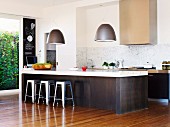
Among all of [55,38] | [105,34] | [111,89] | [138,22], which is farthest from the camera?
[138,22]

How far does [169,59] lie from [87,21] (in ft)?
10.7

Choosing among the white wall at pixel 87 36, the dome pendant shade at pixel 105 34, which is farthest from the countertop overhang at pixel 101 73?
the white wall at pixel 87 36

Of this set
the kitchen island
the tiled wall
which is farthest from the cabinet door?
the kitchen island

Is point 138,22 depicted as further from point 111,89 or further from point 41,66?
point 41,66

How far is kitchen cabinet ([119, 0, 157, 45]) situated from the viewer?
808cm

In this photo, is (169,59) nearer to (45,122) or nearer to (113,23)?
(113,23)

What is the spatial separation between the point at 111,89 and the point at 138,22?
8.61 ft

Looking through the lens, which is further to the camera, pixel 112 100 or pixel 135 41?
pixel 135 41

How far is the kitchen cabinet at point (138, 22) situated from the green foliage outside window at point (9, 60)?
4.02 meters

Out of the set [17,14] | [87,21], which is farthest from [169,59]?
[17,14]

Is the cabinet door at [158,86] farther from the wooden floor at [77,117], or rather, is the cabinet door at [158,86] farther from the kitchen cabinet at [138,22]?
the kitchen cabinet at [138,22]

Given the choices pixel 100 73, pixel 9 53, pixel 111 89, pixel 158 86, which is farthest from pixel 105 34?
pixel 9 53

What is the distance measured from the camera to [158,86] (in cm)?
791

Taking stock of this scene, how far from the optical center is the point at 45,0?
941 centimetres
